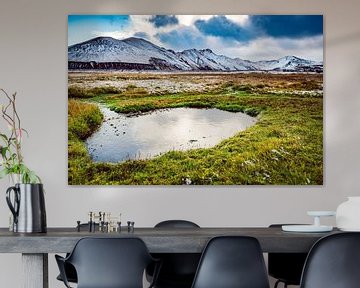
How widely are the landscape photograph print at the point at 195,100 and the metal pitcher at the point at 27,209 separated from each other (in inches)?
76.2

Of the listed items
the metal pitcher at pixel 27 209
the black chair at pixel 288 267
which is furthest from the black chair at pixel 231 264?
the black chair at pixel 288 267

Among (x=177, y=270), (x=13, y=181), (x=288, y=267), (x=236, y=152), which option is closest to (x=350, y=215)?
(x=288, y=267)

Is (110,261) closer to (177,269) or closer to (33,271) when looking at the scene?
(33,271)

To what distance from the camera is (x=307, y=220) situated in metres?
5.79

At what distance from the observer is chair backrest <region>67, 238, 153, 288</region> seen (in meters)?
3.57

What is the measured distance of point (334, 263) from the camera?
3520 mm

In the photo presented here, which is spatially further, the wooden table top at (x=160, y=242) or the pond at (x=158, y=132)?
the pond at (x=158, y=132)

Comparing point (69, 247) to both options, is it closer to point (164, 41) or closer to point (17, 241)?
point (17, 241)

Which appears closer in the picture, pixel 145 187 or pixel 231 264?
pixel 231 264

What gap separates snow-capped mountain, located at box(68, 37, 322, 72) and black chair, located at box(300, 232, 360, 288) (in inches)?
103

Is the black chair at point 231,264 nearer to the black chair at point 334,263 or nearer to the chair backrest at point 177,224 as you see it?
the black chair at point 334,263

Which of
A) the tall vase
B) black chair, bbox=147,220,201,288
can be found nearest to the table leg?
the tall vase

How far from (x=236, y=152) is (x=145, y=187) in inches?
29.9

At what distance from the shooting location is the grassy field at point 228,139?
5801 millimetres
